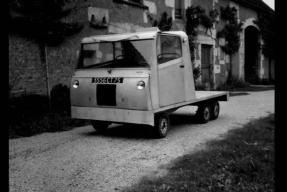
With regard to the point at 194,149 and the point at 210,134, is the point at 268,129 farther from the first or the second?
the point at 194,149

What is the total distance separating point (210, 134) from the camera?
6.05 m

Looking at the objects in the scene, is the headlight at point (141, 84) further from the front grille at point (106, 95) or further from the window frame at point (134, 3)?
the window frame at point (134, 3)

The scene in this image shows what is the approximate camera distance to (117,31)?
10.2m

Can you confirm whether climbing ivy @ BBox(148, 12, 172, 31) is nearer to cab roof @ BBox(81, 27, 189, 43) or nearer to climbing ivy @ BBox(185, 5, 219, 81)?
climbing ivy @ BBox(185, 5, 219, 81)

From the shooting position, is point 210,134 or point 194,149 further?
point 210,134

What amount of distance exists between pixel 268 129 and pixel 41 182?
4.75 meters

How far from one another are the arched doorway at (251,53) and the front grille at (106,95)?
15.6m

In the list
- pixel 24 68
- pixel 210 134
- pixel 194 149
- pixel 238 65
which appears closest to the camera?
pixel 194 149

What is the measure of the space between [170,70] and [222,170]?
8.34 ft

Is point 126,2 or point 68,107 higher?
point 126,2

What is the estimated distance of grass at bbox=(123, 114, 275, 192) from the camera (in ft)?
10.8

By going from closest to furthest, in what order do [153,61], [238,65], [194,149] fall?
[194,149] < [153,61] < [238,65]

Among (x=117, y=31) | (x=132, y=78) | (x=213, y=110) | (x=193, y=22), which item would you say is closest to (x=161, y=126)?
(x=132, y=78)

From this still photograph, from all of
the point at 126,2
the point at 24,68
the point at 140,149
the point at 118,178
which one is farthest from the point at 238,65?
the point at 118,178
